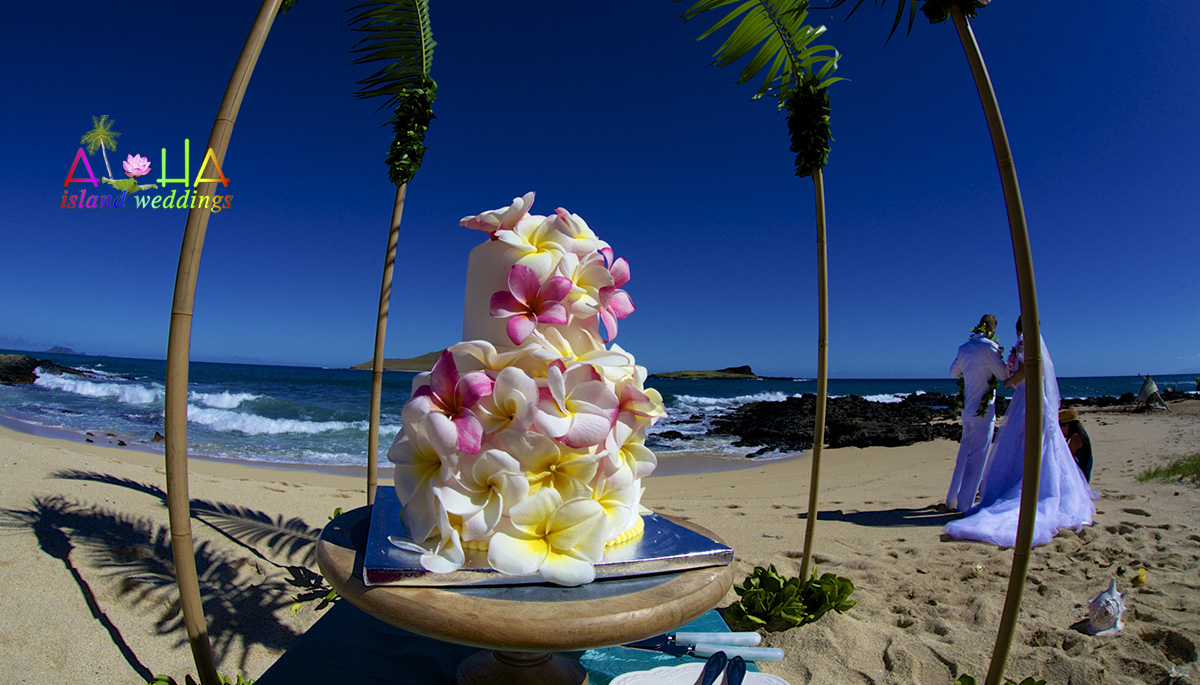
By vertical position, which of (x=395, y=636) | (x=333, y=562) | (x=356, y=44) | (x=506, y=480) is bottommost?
(x=395, y=636)

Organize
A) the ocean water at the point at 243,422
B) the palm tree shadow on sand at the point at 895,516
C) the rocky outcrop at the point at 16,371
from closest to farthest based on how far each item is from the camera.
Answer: the palm tree shadow on sand at the point at 895,516
the ocean water at the point at 243,422
the rocky outcrop at the point at 16,371

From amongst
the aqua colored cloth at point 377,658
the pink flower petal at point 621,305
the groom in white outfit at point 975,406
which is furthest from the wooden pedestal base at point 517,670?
the groom in white outfit at point 975,406

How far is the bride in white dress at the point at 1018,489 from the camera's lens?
16.6ft

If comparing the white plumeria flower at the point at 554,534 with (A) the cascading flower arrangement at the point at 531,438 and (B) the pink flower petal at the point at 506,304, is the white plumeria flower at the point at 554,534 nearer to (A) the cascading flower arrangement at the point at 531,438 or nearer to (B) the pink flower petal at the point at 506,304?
(A) the cascading flower arrangement at the point at 531,438

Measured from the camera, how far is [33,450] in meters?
6.45

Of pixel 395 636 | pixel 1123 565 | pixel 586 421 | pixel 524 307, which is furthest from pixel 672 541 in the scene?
pixel 1123 565

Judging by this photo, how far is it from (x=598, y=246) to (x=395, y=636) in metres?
1.42

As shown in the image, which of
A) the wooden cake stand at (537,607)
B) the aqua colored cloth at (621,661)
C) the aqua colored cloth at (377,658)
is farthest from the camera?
the aqua colored cloth at (621,661)

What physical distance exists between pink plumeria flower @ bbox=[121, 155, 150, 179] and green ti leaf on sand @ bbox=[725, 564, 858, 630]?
14.0 ft

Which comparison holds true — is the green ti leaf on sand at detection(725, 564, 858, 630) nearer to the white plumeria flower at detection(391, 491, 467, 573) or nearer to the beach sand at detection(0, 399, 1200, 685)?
the beach sand at detection(0, 399, 1200, 685)

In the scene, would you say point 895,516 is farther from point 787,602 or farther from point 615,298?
point 615,298

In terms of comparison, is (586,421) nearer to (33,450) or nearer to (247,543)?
(247,543)

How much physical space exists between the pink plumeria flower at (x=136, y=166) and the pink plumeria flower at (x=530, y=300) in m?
3.20

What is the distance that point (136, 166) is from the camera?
10.4ft
